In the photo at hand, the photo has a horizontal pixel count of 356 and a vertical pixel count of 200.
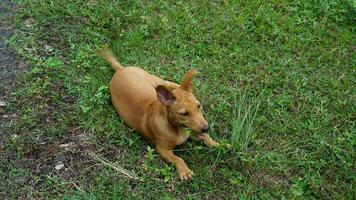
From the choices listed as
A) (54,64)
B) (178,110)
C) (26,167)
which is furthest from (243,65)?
(26,167)

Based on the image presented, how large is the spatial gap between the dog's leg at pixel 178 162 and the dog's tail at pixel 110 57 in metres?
1.21

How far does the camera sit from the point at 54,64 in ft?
17.1

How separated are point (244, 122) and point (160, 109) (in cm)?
82

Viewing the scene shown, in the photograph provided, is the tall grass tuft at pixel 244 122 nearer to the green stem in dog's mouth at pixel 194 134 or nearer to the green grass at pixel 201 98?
the green grass at pixel 201 98

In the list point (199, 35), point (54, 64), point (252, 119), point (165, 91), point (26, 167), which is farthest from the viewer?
point (199, 35)

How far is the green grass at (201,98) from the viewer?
4.14m

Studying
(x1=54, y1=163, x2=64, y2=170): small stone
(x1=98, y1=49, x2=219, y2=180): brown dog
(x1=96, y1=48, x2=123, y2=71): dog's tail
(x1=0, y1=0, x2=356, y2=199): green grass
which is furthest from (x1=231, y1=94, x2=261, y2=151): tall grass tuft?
(x1=54, y1=163, x2=64, y2=170): small stone

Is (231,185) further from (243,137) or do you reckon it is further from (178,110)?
(178,110)

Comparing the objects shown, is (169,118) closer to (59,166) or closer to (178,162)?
(178,162)

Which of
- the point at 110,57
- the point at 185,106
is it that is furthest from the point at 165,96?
the point at 110,57

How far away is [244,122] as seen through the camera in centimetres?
454

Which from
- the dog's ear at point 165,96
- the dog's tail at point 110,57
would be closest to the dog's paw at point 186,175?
the dog's ear at point 165,96

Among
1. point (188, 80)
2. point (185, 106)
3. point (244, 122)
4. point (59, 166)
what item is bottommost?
point (59, 166)

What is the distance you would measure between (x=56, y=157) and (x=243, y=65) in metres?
2.23
